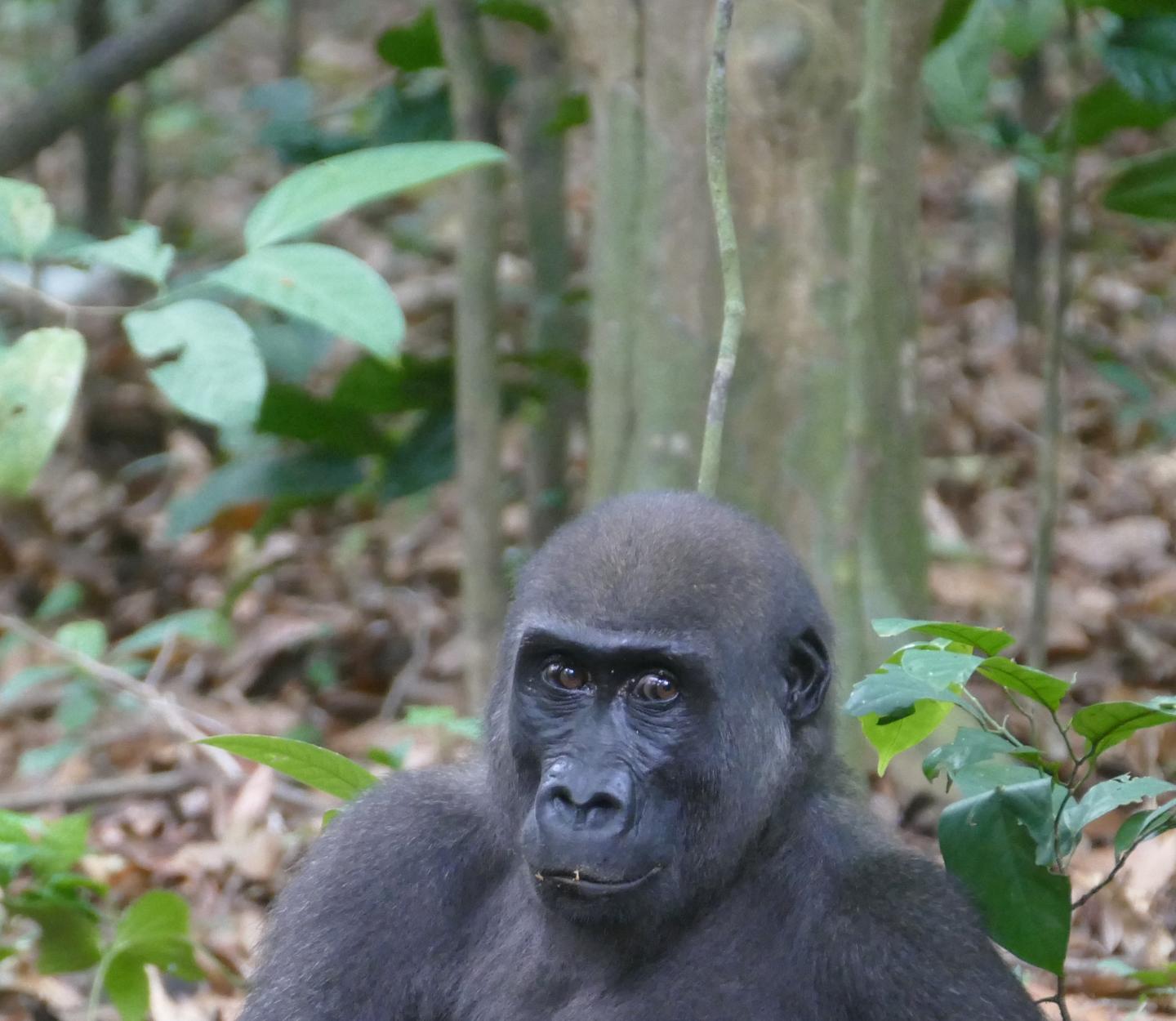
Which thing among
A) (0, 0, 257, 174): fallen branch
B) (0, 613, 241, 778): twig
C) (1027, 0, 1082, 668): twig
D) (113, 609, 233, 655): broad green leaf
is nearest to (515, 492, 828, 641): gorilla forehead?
(0, 613, 241, 778): twig

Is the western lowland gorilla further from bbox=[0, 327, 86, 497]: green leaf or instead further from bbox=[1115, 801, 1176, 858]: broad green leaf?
bbox=[0, 327, 86, 497]: green leaf

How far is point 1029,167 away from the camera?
7.11 m

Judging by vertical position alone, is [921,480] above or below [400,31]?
below

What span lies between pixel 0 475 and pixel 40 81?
8.80 m

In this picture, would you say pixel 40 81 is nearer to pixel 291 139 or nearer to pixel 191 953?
pixel 291 139

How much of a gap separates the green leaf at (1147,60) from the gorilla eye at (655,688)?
3574 millimetres

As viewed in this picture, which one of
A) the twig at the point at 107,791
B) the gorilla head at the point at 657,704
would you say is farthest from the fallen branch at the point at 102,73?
the gorilla head at the point at 657,704

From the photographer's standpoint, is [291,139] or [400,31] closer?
[400,31]

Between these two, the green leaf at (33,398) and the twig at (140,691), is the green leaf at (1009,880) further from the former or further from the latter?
the twig at (140,691)

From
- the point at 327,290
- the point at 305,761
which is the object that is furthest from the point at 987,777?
the point at 327,290

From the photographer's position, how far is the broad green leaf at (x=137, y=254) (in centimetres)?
391

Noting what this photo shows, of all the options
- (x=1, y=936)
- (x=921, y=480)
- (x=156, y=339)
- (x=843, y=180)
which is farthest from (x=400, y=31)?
(x=1, y=936)

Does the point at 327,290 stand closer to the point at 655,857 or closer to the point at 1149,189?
the point at 655,857

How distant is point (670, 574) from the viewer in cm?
343
